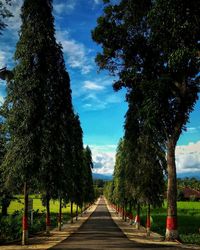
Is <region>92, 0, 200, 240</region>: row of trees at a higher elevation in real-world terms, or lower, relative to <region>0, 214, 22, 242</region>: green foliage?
higher

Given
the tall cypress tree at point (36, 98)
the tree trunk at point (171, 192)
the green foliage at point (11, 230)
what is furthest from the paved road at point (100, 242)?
the green foliage at point (11, 230)

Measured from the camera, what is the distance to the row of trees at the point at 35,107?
2589 centimetres

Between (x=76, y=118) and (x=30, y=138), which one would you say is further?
(x=76, y=118)

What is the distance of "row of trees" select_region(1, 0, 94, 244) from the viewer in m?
25.9

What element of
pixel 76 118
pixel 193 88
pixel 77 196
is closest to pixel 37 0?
pixel 193 88

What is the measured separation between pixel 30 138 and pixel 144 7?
32.3 ft

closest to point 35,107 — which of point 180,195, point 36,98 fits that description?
point 36,98

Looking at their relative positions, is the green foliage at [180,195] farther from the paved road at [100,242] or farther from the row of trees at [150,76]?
the row of trees at [150,76]

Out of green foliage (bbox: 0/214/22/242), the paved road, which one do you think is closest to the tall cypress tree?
the paved road

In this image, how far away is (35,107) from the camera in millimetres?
26469

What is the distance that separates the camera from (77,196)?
59.7 metres

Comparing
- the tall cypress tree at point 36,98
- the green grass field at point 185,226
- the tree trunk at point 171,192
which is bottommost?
the green grass field at point 185,226

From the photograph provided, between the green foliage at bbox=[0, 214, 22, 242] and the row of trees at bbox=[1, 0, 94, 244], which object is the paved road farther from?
the green foliage at bbox=[0, 214, 22, 242]

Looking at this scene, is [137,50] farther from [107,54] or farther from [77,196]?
[77,196]
